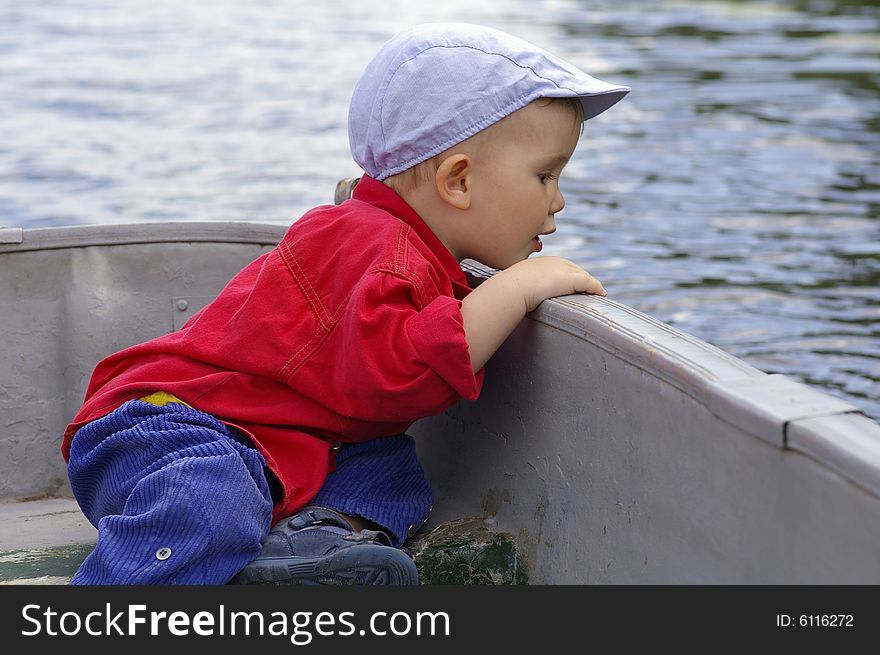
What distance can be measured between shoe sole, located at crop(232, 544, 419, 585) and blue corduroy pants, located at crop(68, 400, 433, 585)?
0.10 feet

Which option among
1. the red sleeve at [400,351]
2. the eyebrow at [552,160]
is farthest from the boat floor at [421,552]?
the eyebrow at [552,160]

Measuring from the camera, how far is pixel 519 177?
1919 millimetres

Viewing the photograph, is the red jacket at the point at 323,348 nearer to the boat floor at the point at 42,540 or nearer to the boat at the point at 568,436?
the boat at the point at 568,436

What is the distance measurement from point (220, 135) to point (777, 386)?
7461mm

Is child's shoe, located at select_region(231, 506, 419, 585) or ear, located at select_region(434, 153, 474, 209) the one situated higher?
ear, located at select_region(434, 153, 474, 209)

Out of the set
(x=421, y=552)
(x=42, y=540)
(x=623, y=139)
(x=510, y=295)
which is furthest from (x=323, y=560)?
(x=623, y=139)

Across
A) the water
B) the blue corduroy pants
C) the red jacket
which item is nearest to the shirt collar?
the red jacket

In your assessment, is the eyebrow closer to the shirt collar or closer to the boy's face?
the boy's face

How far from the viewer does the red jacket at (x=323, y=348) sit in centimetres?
175

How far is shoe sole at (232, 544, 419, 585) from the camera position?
1735 mm

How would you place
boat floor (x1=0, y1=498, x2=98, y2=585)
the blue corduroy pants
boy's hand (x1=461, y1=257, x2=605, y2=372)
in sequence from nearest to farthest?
1. the blue corduroy pants
2. boy's hand (x1=461, y1=257, x2=605, y2=372)
3. boat floor (x1=0, y1=498, x2=98, y2=585)

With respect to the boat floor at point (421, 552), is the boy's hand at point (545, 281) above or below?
above

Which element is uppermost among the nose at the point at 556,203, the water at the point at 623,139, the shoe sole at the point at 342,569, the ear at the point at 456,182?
the ear at the point at 456,182

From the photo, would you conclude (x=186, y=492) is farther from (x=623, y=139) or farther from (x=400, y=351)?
(x=623, y=139)
